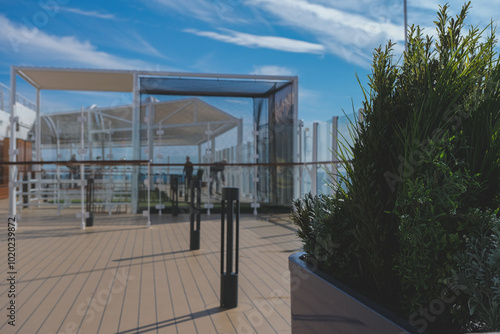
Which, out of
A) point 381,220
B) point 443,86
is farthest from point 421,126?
point 381,220

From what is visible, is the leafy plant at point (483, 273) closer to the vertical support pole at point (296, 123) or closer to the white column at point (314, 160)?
the white column at point (314, 160)

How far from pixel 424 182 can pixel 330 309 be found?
436mm

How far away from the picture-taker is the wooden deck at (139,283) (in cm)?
236

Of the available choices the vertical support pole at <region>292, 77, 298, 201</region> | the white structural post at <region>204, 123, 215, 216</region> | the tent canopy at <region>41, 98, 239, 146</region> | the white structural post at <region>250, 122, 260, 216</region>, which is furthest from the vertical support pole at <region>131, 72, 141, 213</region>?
the vertical support pole at <region>292, 77, 298, 201</region>

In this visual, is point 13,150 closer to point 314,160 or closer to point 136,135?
point 136,135

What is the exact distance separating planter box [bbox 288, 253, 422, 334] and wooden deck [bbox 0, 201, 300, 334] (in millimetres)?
924

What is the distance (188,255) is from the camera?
425 centimetres

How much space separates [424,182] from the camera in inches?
41.9

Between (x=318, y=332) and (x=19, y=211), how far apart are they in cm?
813

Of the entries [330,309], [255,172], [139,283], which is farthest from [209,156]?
[330,309]

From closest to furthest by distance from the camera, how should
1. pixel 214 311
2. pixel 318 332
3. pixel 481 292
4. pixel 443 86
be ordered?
pixel 481 292 < pixel 443 86 < pixel 318 332 < pixel 214 311

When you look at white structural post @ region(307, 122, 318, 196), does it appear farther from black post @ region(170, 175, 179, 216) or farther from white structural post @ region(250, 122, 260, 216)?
black post @ region(170, 175, 179, 216)

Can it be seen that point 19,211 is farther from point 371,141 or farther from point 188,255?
point 371,141

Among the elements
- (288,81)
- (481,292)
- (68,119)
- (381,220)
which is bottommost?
(481,292)
